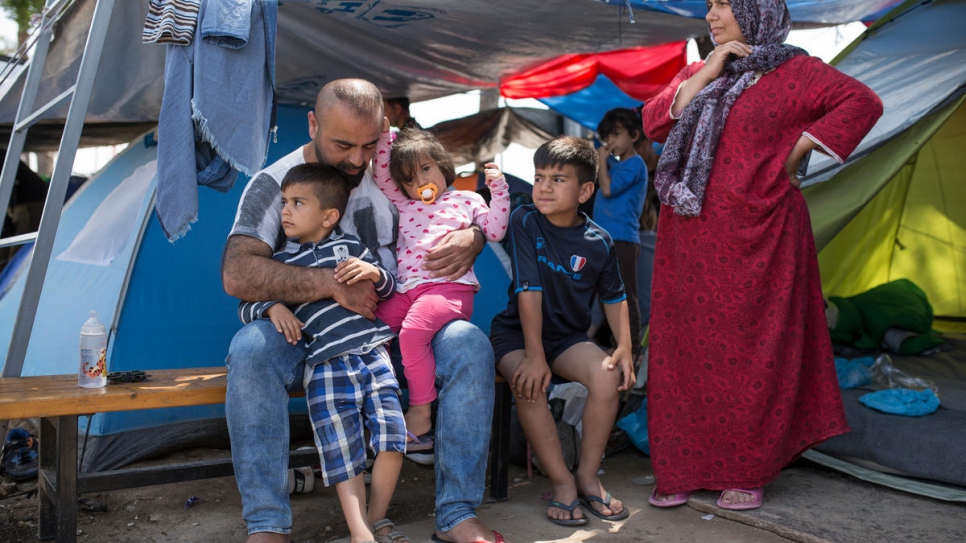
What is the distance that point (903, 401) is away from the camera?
376 cm

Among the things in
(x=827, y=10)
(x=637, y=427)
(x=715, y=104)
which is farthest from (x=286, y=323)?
(x=827, y=10)

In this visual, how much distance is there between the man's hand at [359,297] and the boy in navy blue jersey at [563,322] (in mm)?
599

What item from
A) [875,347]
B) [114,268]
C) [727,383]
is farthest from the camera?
[875,347]

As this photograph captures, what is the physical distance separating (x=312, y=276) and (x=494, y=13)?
1802mm

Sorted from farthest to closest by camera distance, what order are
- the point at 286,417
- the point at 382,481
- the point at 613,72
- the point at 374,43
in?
the point at 613,72 < the point at 374,43 < the point at 382,481 < the point at 286,417

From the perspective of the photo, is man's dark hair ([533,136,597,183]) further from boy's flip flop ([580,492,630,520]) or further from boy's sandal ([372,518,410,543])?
boy's sandal ([372,518,410,543])

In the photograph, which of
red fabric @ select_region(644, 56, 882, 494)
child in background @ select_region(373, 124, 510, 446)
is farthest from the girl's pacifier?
red fabric @ select_region(644, 56, 882, 494)

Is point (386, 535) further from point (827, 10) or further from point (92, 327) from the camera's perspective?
point (827, 10)

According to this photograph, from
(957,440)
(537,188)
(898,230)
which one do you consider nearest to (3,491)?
(537,188)

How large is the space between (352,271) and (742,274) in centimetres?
137

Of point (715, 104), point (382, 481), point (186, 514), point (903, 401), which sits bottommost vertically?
point (186, 514)

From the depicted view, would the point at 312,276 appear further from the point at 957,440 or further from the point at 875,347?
the point at 875,347

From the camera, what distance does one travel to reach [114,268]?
3811 millimetres

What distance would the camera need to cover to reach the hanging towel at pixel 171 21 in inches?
113
